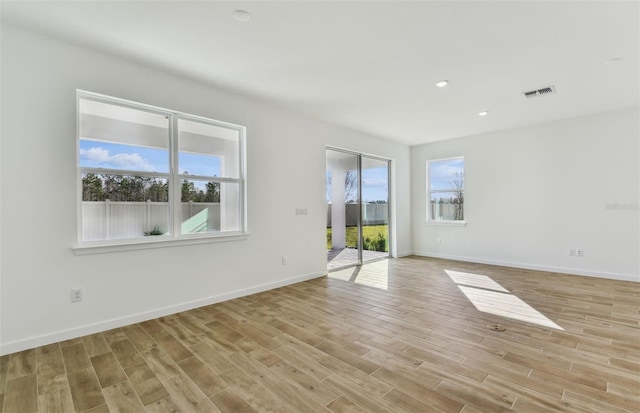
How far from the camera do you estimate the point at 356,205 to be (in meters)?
6.08

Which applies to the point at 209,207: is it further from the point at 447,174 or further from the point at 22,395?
the point at 447,174

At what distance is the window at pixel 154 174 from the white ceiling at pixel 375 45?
0.60m

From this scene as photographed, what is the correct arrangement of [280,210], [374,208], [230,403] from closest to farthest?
[230,403], [280,210], [374,208]

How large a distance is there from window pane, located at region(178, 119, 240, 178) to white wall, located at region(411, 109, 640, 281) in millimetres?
4777

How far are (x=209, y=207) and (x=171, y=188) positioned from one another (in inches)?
21.4

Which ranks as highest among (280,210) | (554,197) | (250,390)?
(554,197)

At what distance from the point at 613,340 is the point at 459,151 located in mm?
4505

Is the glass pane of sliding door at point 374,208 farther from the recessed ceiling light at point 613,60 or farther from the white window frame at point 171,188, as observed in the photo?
the recessed ceiling light at point 613,60

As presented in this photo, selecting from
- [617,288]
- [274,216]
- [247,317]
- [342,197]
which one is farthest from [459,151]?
[247,317]

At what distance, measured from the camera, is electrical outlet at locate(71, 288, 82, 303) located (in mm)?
2717

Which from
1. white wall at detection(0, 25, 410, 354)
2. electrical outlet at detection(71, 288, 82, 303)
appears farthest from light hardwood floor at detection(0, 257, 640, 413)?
electrical outlet at detection(71, 288, 82, 303)

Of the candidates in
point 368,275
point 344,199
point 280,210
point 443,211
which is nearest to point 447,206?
point 443,211

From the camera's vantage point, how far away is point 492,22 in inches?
94.0

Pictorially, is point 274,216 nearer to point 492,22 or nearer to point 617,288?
point 492,22
